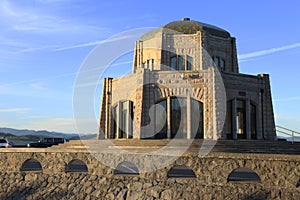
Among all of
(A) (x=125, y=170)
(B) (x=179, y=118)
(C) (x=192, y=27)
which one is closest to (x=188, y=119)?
(B) (x=179, y=118)

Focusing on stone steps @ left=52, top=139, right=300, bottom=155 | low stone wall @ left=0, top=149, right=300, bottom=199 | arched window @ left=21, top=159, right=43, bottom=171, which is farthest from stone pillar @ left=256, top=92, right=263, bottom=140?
arched window @ left=21, top=159, right=43, bottom=171

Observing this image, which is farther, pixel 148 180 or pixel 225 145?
pixel 225 145

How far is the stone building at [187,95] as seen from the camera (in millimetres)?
27125

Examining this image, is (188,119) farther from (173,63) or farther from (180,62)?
→ (173,63)

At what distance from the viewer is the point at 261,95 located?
3027 centimetres

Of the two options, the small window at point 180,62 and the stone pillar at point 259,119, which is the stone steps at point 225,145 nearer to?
the stone pillar at point 259,119

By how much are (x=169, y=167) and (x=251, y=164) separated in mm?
4124

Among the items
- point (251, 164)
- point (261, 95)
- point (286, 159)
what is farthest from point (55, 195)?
point (261, 95)

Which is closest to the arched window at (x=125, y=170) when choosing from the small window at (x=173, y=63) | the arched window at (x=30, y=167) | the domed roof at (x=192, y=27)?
the arched window at (x=30, y=167)

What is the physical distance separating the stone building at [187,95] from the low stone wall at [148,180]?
28.0ft

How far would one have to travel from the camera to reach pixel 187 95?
27.4 metres

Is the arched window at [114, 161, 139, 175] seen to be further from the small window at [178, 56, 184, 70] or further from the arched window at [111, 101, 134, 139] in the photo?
the small window at [178, 56, 184, 70]

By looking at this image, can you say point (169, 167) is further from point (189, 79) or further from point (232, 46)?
point (232, 46)

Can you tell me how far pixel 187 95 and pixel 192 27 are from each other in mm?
9410
